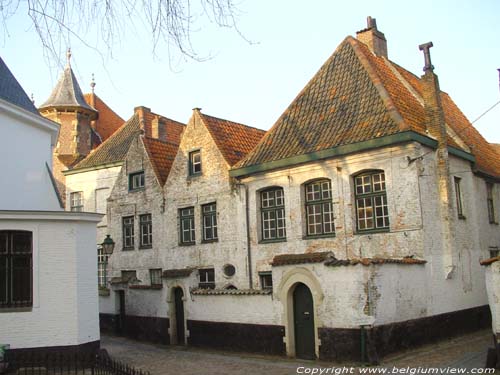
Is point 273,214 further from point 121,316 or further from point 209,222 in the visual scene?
point 121,316

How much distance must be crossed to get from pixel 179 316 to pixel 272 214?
471 cm

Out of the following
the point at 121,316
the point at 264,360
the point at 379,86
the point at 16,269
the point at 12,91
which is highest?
the point at 12,91

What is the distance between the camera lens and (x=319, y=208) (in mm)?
17516

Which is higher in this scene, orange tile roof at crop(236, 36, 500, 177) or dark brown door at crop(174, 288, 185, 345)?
orange tile roof at crop(236, 36, 500, 177)

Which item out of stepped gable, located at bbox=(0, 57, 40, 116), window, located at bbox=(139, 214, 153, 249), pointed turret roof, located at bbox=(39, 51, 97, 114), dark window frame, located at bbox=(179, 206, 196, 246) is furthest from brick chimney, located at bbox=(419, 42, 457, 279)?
pointed turret roof, located at bbox=(39, 51, 97, 114)

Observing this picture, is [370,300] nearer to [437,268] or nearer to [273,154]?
[437,268]

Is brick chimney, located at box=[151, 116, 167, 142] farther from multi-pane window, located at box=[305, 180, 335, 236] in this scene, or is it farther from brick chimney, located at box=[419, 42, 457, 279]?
brick chimney, located at box=[419, 42, 457, 279]

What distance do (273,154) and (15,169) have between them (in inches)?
324

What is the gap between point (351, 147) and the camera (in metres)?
16.3

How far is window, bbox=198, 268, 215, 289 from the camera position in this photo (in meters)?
20.4

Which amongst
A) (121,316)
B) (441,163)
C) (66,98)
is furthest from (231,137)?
(66,98)

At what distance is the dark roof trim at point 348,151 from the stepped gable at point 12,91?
7.14 metres

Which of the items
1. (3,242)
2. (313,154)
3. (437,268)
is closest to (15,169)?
(3,242)

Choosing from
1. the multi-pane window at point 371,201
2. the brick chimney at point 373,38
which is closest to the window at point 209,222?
the multi-pane window at point 371,201
